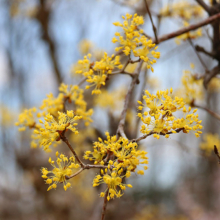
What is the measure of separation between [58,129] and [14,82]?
145 inches

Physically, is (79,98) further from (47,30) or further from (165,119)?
(47,30)

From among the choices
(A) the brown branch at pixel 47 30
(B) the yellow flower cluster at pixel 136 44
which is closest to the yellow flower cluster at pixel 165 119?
(B) the yellow flower cluster at pixel 136 44

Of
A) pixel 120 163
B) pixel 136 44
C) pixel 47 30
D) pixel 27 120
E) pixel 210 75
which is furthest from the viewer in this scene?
pixel 47 30

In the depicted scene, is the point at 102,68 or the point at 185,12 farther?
the point at 185,12

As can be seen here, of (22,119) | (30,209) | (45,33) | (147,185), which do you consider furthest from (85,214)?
(22,119)

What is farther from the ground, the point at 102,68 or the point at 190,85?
the point at 190,85

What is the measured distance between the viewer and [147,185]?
19.4 feet

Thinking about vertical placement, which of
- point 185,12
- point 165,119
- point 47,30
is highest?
point 47,30

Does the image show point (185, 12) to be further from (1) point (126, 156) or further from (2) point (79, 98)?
(1) point (126, 156)

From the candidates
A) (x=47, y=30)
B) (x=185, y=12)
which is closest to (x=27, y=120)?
(x=185, y=12)

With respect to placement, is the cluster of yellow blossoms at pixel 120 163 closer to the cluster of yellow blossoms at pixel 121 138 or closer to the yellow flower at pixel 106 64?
the cluster of yellow blossoms at pixel 121 138

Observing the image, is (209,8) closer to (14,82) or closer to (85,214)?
(14,82)

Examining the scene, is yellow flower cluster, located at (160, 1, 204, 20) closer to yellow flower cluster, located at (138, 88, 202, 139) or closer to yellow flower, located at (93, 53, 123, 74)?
yellow flower, located at (93, 53, 123, 74)

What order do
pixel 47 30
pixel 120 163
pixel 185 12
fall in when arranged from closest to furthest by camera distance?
pixel 120 163 → pixel 185 12 → pixel 47 30
